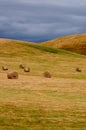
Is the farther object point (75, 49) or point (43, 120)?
point (75, 49)

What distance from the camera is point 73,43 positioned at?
140625 millimetres

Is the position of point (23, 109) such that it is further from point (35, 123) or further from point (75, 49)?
point (75, 49)

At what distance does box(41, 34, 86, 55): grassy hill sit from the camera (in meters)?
136

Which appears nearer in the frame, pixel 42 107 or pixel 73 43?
pixel 42 107

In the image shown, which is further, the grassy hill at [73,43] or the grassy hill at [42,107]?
the grassy hill at [73,43]

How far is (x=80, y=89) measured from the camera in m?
33.3

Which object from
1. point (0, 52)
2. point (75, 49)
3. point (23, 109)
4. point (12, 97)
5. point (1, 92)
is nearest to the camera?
point (23, 109)

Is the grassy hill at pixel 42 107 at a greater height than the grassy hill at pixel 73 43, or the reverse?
the grassy hill at pixel 42 107

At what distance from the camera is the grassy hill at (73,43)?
5359 inches

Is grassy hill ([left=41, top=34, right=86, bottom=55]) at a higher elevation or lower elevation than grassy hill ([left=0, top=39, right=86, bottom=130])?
lower

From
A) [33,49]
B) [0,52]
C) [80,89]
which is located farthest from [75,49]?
[80,89]

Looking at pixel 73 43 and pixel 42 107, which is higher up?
pixel 42 107

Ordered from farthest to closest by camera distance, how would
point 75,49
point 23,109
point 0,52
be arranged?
point 75,49
point 0,52
point 23,109

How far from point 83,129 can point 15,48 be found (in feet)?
258
